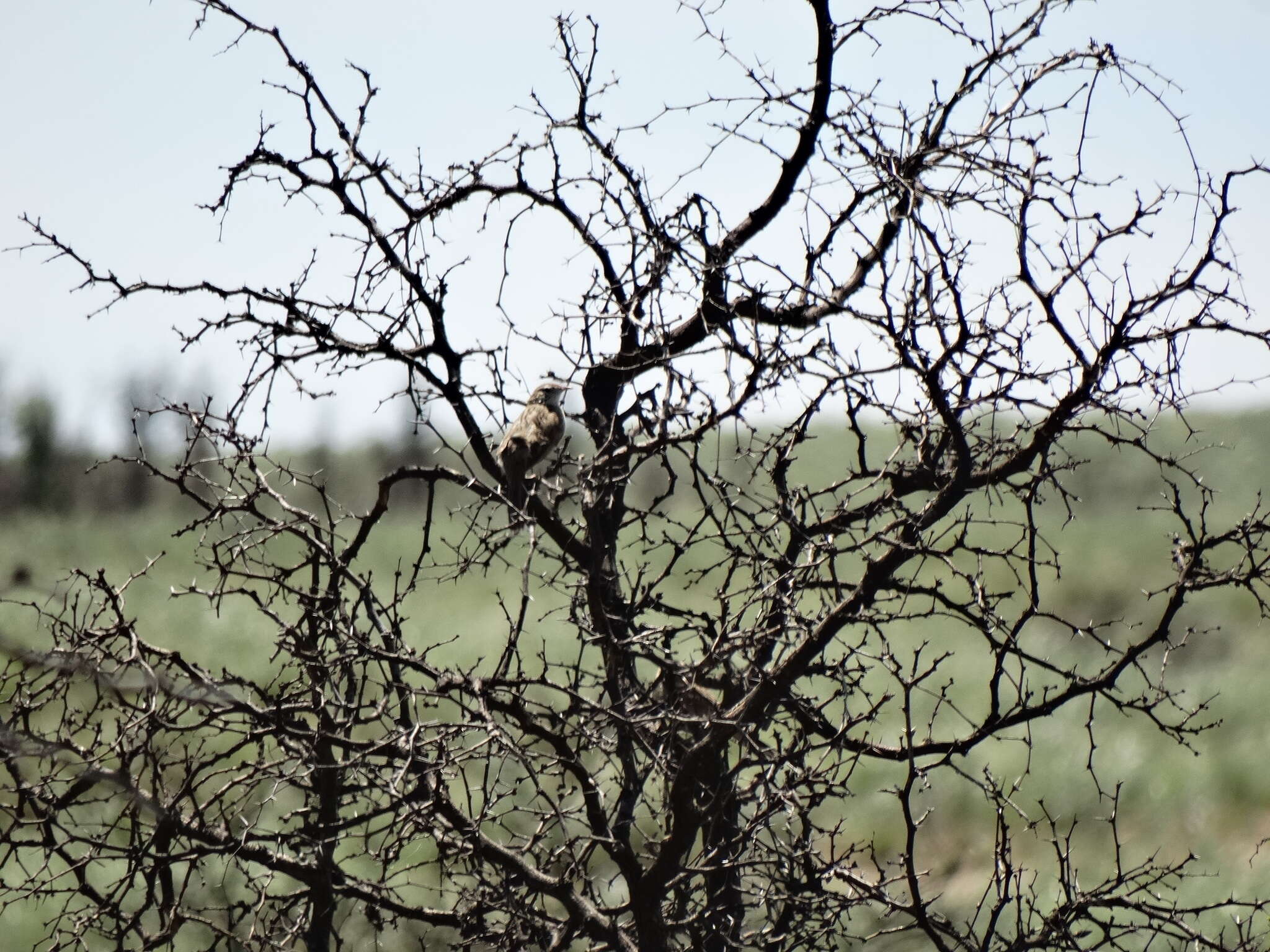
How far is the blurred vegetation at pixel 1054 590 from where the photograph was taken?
10.9 metres

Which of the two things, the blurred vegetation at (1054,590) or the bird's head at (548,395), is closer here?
the bird's head at (548,395)

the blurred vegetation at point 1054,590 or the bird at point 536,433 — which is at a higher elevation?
the blurred vegetation at point 1054,590

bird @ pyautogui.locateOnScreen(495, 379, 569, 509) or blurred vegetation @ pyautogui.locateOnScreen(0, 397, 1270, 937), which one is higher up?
blurred vegetation @ pyautogui.locateOnScreen(0, 397, 1270, 937)

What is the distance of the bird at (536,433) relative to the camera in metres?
4.34

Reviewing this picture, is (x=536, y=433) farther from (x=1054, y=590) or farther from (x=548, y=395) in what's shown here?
(x=1054, y=590)

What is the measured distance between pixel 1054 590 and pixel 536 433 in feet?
A: 64.1

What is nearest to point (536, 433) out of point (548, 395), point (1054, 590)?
point (548, 395)

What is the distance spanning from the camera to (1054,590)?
22422 mm

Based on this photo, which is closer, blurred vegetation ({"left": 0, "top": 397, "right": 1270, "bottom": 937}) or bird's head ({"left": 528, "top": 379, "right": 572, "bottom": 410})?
bird's head ({"left": 528, "top": 379, "right": 572, "bottom": 410})

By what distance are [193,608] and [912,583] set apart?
19428 millimetres

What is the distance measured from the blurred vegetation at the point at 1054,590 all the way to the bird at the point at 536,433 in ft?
0.91

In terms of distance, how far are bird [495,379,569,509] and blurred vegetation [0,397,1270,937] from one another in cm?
28

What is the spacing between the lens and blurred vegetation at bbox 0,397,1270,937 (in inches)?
430

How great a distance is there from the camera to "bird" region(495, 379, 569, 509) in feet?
14.2
